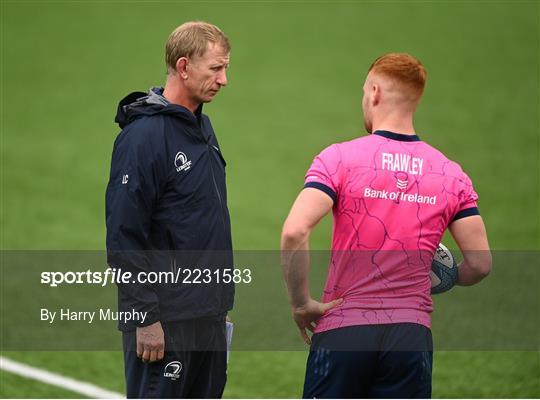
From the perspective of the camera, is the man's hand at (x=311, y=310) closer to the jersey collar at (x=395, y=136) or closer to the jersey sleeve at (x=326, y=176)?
the jersey sleeve at (x=326, y=176)

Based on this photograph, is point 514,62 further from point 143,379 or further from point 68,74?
point 143,379

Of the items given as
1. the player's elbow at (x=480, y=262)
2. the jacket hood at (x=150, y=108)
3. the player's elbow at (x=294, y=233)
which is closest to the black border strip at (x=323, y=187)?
the player's elbow at (x=294, y=233)

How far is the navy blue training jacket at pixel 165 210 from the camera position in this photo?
5.16 meters

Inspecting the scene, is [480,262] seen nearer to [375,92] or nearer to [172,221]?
[375,92]

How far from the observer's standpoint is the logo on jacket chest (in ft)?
17.5

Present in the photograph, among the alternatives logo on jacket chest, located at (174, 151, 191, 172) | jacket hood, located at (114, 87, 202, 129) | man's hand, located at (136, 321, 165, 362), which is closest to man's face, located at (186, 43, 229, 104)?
jacket hood, located at (114, 87, 202, 129)

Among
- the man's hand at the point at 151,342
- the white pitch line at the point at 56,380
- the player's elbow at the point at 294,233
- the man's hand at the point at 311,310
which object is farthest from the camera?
the white pitch line at the point at 56,380

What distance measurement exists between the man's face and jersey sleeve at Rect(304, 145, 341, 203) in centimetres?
88

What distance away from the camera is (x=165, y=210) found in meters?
5.30

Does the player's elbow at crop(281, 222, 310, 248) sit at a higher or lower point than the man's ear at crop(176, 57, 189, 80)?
lower

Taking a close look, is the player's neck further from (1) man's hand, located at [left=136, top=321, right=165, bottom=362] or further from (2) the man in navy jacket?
(1) man's hand, located at [left=136, top=321, right=165, bottom=362]

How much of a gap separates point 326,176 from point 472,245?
2.54 feet

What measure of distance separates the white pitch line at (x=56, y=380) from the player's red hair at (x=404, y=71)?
3879 millimetres

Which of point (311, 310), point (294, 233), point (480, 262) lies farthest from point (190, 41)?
point (480, 262)
